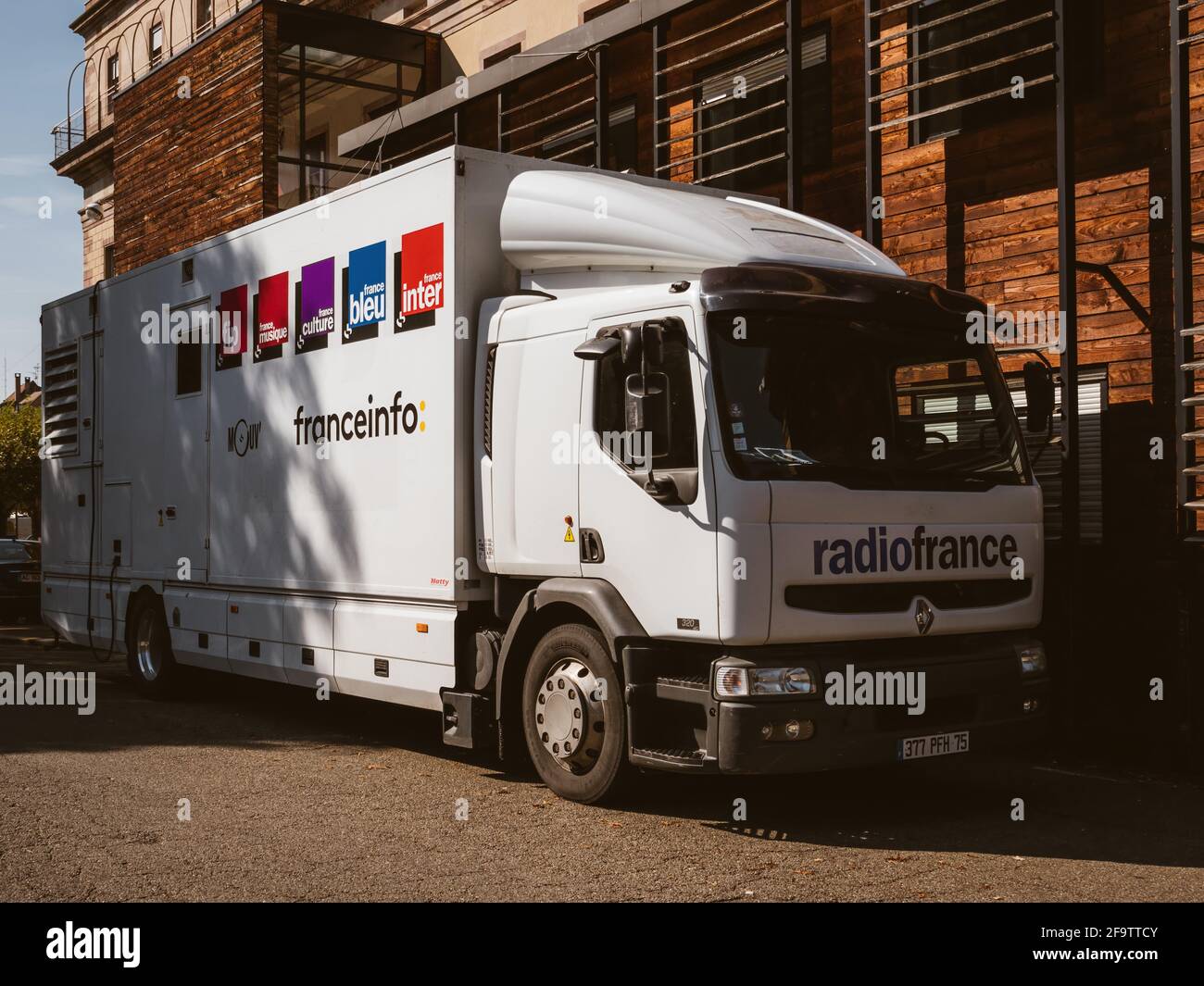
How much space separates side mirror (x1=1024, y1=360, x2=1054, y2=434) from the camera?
8.05 metres

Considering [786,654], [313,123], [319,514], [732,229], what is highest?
[313,123]

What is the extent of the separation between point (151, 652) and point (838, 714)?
7.37 metres

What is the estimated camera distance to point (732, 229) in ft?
24.9

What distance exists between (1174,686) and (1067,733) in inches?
30.6

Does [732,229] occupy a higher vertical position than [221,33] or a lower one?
lower

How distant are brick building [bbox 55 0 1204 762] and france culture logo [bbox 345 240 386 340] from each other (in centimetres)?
476

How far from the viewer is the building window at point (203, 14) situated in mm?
29312

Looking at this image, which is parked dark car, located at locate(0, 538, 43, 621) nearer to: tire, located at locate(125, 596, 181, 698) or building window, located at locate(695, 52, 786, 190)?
tire, located at locate(125, 596, 181, 698)

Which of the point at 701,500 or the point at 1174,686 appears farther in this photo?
the point at 1174,686

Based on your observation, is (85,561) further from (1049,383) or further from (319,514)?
(1049,383)

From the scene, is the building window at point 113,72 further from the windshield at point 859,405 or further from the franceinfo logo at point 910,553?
the franceinfo logo at point 910,553

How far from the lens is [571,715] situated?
7.42 meters
